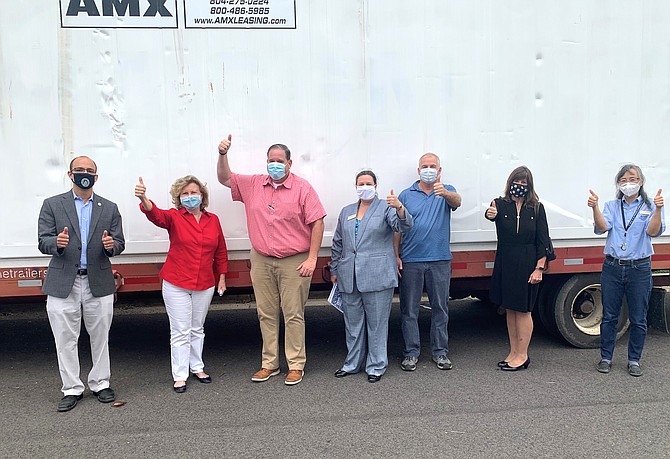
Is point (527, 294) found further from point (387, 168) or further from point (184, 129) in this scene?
point (184, 129)

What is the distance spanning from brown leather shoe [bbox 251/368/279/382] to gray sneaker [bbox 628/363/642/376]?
113 inches

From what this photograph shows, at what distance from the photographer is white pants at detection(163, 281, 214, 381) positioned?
4.23 metres

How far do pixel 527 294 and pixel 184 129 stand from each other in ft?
10.1

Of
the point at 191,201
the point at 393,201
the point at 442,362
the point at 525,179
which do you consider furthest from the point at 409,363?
the point at 191,201

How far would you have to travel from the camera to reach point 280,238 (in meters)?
4.24

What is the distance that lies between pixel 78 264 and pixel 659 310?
16.3ft

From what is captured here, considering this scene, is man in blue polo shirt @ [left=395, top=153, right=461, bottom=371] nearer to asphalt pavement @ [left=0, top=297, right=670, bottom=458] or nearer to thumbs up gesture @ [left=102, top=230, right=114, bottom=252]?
asphalt pavement @ [left=0, top=297, right=670, bottom=458]

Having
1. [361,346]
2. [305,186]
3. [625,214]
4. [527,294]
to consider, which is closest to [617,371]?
[527,294]

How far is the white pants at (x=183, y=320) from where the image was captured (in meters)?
4.23

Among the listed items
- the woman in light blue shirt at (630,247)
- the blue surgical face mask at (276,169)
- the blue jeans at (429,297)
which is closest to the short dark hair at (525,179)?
the woman in light blue shirt at (630,247)

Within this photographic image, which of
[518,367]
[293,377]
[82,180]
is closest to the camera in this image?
[82,180]

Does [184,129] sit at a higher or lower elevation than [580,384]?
higher

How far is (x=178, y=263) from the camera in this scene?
13.8 ft

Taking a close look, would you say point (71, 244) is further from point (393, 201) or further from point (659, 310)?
point (659, 310)
